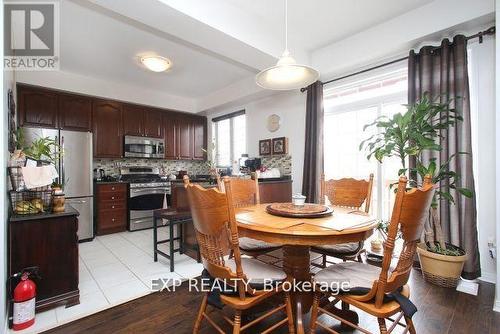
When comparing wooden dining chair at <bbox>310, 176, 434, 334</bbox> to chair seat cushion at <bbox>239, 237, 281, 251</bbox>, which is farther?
chair seat cushion at <bbox>239, 237, 281, 251</bbox>

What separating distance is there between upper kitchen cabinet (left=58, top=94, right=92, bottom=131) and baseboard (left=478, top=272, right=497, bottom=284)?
567 centimetres

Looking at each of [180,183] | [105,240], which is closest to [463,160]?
[180,183]

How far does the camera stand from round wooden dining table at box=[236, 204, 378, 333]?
1264 millimetres

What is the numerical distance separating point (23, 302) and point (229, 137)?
4255 mm

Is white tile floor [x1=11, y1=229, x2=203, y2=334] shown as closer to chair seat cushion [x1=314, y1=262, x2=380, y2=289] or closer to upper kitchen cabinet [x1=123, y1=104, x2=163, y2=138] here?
chair seat cushion [x1=314, y1=262, x2=380, y2=289]

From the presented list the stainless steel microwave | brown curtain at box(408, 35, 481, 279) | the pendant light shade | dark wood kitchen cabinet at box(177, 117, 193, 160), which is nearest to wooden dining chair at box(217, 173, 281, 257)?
the pendant light shade

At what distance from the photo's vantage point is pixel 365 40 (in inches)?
119

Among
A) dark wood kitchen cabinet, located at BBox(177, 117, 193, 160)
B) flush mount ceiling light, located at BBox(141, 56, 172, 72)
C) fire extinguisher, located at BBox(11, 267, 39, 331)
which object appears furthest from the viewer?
dark wood kitchen cabinet, located at BBox(177, 117, 193, 160)

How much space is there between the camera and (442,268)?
224cm

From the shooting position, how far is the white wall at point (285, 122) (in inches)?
156

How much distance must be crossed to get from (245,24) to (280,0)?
44 centimetres

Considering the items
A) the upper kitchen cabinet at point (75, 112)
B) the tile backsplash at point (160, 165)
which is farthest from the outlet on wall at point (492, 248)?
the upper kitchen cabinet at point (75, 112)

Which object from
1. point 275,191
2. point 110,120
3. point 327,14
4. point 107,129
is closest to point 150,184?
point 107,129

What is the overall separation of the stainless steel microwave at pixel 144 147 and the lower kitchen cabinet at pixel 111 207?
0.68 meters
